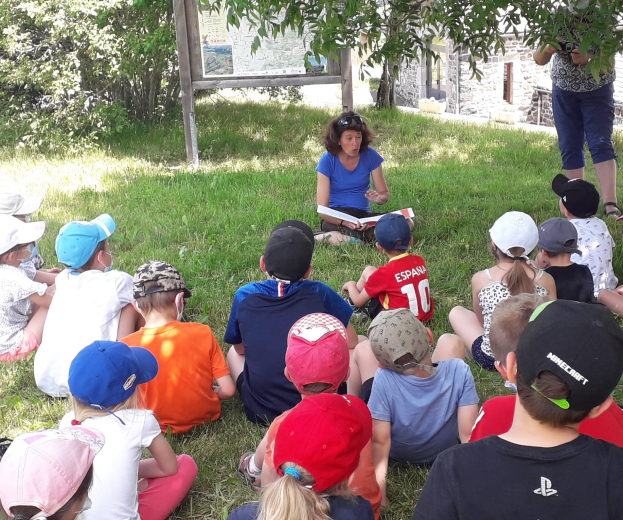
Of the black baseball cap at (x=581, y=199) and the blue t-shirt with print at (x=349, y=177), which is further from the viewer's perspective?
the blue t-shirt with print at (x=349, y=177)

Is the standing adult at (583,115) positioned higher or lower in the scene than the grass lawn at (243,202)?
higher

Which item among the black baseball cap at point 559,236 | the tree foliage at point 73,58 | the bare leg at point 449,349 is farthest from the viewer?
the tree foliage at point 73,58

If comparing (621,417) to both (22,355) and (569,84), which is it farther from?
(569,84)

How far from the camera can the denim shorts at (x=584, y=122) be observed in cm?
579

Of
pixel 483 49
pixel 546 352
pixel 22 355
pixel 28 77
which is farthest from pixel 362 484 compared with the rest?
pixel 28 77

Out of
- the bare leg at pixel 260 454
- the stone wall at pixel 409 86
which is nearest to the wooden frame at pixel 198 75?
the bare leg at pixel 260 454

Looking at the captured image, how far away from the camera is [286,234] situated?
10.5ft

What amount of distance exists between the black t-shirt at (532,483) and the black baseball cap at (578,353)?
0.43ft

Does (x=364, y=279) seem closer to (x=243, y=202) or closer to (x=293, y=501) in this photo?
(x=293, y=501)

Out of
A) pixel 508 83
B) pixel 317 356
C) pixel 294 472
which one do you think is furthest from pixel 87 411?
pixel 508 83

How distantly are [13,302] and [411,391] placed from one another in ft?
7.97

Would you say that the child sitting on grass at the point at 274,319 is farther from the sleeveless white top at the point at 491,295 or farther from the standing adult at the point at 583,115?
the standing adult at the point at 583,115

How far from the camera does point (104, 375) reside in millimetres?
2293

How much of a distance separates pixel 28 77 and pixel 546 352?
991cm
